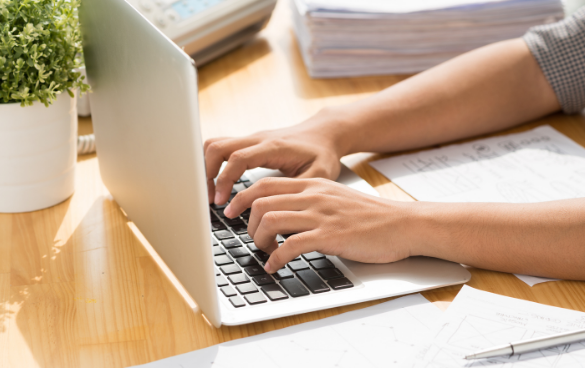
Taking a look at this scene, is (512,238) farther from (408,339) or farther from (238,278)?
(238,278)

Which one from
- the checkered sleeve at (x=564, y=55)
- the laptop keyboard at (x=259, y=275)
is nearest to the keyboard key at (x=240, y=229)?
the laptop keyboard at (x=259, y=275)

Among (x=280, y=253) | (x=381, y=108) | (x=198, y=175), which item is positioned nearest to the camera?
(x=198, y=175)

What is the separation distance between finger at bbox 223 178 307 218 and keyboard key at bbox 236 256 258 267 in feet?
0.20

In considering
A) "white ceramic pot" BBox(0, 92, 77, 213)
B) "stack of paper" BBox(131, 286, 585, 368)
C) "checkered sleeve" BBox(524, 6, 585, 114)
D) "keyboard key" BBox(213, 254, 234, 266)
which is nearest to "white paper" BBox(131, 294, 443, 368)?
"stack of paper" BBox(131, 286, 585, 368)

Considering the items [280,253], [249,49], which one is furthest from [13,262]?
[249,49]

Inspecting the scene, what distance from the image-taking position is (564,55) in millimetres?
926

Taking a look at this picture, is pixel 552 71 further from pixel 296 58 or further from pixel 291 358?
pixel 291 358

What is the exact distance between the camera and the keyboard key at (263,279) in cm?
60

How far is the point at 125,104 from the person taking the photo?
62 cm

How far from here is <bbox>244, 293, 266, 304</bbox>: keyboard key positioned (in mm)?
573

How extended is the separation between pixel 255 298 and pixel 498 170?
1.42 ft

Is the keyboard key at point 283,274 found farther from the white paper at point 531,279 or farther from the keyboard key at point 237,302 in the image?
the white paper at point 531,279

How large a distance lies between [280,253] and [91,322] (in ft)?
0.65

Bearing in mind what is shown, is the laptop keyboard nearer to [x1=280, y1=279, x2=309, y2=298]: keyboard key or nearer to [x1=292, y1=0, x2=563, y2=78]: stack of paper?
[x1=280, y1=279, x2=309, y2=298]: keyboard key
